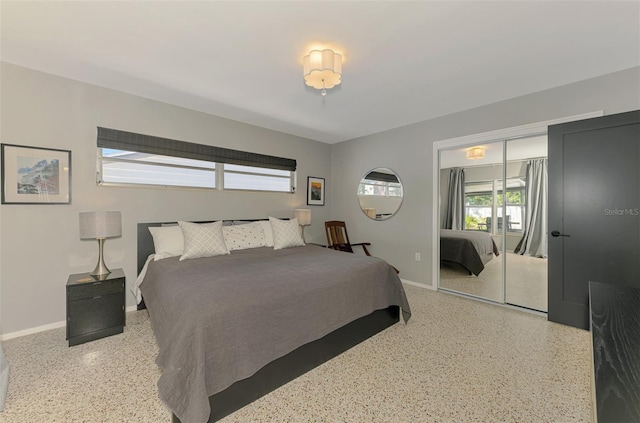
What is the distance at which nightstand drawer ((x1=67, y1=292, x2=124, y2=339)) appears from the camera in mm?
2354

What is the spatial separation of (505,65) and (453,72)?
436 millimetres

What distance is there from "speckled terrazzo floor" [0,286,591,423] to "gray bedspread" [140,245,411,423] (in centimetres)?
31

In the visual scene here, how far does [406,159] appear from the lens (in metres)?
4.27

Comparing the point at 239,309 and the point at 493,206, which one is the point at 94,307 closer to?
the point at 239,309

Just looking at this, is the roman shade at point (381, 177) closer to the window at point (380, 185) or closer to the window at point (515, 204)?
the window at point (380, 185)

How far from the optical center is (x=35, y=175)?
2582 mm

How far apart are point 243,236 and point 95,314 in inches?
63.5

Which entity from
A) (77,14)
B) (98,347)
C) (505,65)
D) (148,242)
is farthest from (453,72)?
(98,347)

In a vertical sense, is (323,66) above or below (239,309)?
above

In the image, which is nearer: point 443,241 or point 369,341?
point 369,341

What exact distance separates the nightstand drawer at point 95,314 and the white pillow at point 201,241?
686mm

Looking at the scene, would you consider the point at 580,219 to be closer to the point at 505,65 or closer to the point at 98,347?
the point at 505,65

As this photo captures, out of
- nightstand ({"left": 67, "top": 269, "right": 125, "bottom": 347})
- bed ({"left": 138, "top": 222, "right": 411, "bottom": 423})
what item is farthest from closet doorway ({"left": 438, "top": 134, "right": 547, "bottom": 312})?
nightstand ({"left": 67, "top": 269, "right": 125, "bottom": 347})

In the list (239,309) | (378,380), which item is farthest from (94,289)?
(378,380)
